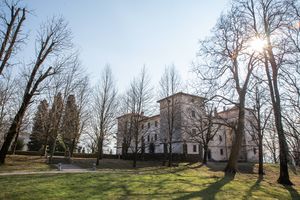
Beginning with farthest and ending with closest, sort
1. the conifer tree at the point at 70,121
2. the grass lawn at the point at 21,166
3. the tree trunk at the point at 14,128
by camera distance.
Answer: the conifer tree at the point at 70,121
the tree trunk at the point at 14,128
the grass lawn at the point at 21,166

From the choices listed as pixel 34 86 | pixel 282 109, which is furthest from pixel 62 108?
pixel 282 109

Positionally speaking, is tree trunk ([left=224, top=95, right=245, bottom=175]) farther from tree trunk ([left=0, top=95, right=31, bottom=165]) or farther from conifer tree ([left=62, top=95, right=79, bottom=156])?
conifer tree ([left=62, top=95, right=79, bottom=156])

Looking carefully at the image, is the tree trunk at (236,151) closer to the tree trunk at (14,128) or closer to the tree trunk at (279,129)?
the tree trunk at (279,129)

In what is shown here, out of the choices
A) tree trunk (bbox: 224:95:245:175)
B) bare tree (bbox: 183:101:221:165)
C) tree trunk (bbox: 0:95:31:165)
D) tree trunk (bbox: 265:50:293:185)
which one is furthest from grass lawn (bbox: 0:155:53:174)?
tree trunk (bbox: 265:50:293:185)

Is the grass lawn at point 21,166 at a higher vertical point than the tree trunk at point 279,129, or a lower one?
lower

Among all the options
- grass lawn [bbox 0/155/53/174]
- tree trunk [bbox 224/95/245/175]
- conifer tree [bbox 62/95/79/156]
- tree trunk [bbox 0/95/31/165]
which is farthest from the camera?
conifer tree [bbox 62/95/79/156]

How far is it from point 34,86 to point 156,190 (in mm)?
17484

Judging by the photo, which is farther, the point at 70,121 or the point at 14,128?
the point at 70,121

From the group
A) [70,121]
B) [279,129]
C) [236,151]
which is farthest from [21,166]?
[279,129]

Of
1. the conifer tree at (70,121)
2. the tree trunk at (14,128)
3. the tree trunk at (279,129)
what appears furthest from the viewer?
the conifer tree at (70,121)

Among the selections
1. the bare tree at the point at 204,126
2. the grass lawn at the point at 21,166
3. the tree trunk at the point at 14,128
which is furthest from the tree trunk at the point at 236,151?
the tree trunk at the point at 14,128

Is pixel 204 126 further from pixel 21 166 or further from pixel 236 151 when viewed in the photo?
pixel 21 166

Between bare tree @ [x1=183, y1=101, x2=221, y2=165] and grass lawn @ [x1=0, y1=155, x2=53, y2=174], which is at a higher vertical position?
bare tree @ [x1=183, y1=101, x2=221, y2=165]

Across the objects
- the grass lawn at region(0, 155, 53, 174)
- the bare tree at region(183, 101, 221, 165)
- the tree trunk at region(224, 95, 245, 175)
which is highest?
the bare tree at region(183, 101, 221, 165)
